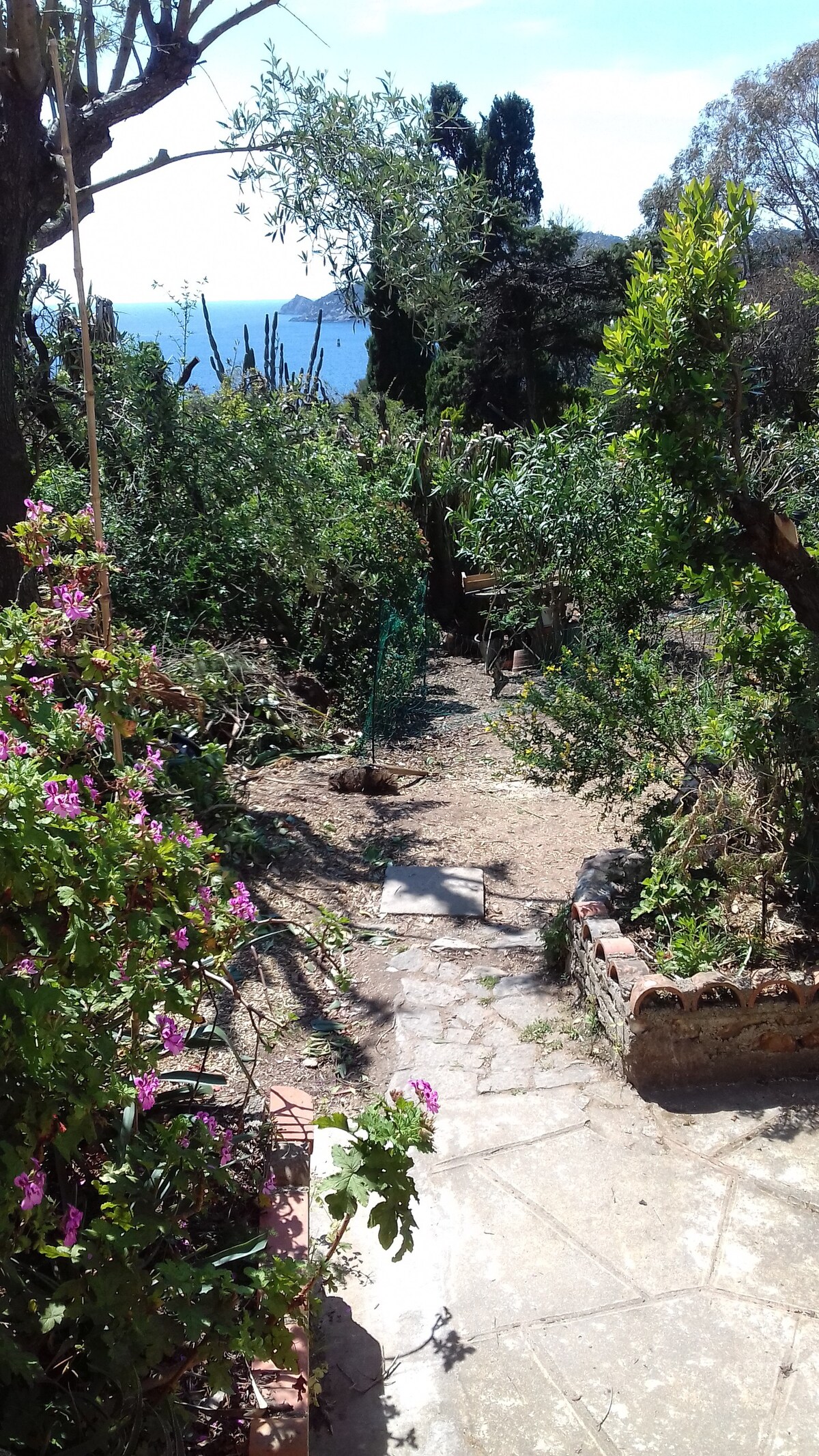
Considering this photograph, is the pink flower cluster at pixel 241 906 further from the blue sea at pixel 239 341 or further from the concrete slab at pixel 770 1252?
the blue sea at pixel 239 341

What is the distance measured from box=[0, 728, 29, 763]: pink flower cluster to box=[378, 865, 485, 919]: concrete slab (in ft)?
11.1

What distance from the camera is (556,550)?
8156mm

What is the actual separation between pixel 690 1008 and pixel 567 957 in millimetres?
909

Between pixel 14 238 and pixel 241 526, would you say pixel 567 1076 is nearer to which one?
pixel 14 238

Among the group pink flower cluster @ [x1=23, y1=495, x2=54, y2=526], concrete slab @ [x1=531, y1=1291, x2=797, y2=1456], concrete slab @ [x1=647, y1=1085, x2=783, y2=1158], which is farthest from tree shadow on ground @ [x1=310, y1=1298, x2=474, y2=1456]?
pink flower cluster @ [x1=23, y1=495, x2=54, y2=526]

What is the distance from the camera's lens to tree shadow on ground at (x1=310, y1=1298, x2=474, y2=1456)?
2252 mm

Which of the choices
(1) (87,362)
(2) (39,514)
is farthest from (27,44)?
(2) (39,514)

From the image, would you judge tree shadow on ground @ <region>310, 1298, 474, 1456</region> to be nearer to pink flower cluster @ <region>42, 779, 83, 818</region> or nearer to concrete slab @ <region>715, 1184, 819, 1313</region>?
concrete slab @ <region>715, 1184, 819, 1313</region>

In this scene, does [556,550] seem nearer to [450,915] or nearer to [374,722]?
[374,722]

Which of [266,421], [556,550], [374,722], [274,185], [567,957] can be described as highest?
[274,185]

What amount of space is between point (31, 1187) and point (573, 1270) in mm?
1722

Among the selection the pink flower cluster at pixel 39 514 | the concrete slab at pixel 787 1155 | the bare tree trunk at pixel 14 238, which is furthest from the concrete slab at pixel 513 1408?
the bare tree trunk at pixel 14 238

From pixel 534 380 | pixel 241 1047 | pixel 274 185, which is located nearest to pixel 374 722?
pixel 274 185

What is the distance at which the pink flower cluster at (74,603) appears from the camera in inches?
84.0
